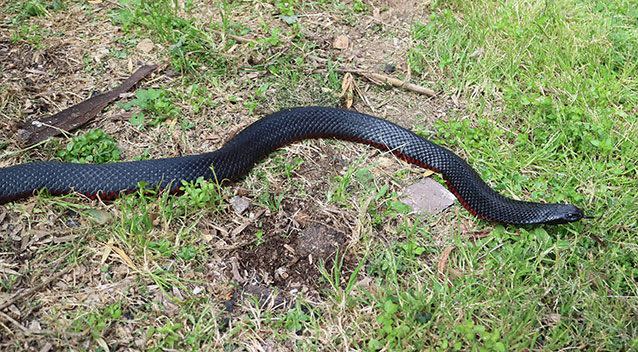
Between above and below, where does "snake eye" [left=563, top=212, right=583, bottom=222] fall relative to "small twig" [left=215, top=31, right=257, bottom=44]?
below

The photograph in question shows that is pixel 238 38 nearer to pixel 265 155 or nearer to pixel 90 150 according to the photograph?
pixel 265 155

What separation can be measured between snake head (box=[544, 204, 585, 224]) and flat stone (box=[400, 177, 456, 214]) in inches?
25.6

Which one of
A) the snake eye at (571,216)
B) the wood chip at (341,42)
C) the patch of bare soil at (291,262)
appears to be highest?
the wood chip at (341,42)

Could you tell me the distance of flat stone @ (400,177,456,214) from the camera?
151 inches

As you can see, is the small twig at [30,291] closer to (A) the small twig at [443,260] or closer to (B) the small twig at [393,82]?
(A) the small twig at [443,260]

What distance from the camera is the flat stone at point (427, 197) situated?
12.6ft

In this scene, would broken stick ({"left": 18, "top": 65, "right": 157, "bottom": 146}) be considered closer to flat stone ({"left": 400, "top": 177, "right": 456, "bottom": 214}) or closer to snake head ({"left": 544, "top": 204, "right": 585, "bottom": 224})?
flat stone ({"left": 400, "top": 177, "right": 456, "bottom": 214})

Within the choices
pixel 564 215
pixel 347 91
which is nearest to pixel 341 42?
pixel 347 91

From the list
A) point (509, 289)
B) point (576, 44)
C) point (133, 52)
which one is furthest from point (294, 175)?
point (576, 44)

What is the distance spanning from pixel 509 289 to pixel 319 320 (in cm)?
115

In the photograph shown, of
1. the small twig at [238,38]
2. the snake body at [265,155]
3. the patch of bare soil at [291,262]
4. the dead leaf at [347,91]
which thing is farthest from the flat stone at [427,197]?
the small twig at [238,38]

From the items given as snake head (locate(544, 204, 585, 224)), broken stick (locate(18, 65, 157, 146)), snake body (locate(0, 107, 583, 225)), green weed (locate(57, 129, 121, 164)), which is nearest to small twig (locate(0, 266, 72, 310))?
snake body (locate(0, 107, 583, 225))

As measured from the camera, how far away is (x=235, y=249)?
11.3 ft

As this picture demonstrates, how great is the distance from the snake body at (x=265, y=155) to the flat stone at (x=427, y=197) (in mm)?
78
